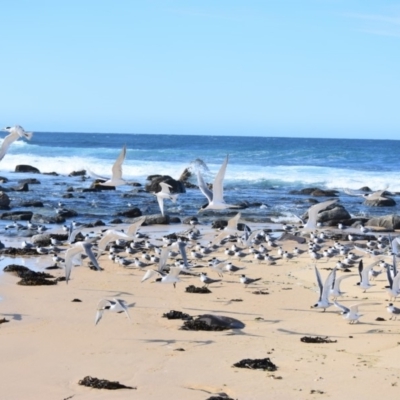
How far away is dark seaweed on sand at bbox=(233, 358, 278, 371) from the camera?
9891 millimetres

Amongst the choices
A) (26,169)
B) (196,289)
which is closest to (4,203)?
(196,289)

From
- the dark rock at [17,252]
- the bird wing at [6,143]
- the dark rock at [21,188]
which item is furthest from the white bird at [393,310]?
the dark rock at [21,188]

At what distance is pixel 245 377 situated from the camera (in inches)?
378

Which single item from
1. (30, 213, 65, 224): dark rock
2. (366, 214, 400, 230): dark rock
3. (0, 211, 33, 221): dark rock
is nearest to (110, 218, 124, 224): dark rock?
(30, 213, 65, 224): dark rock

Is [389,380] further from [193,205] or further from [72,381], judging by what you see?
[193,205]

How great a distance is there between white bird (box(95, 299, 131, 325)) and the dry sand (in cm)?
20

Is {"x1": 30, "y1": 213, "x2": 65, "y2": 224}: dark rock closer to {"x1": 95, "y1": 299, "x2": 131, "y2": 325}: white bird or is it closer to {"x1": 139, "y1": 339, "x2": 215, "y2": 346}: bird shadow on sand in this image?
{"x1": 95, "y1": 299, "x2": 131, "y2": 325}: white bird

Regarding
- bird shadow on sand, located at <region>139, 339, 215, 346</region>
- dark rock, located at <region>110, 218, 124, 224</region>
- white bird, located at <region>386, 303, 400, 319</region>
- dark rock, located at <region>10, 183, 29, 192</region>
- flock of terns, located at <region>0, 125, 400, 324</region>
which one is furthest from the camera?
dark rock, located at <region>10, 183, 29, 192</region>

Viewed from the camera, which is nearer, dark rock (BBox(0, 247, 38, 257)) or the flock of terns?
the flock of terns

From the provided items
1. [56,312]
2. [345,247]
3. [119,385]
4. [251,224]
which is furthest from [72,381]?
[251,224]

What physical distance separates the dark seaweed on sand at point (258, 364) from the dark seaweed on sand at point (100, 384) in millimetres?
1561

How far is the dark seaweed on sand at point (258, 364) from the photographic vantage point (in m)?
9.89

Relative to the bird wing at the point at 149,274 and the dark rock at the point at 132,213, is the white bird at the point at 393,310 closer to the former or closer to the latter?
the bird wing at the point at 149,274

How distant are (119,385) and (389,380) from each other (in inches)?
126
